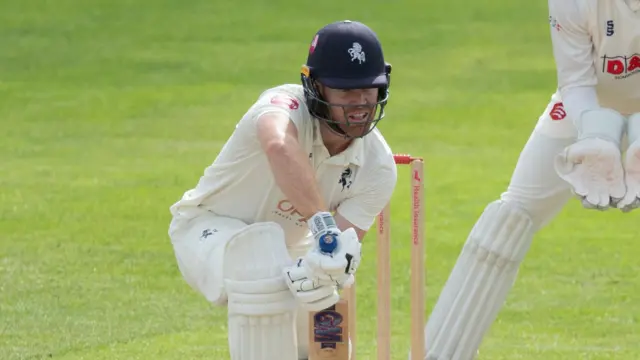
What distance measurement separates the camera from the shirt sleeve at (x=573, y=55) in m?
4.10

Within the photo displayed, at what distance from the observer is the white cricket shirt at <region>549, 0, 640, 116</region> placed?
13.4ft

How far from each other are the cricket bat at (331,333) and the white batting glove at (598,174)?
2.43 feet

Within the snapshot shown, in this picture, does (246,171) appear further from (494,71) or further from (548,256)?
(494,71)

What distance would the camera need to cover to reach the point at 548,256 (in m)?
6.55

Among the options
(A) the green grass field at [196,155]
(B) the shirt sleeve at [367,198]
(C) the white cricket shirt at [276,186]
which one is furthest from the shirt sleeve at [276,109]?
(A) the green grass field at [196,155]

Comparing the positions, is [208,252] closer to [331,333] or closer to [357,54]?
[331,333]

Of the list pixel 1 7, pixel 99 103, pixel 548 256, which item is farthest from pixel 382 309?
pixel 1 7

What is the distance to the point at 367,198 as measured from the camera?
395 cm

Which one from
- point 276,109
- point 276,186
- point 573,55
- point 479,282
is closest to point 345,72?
point 276,109

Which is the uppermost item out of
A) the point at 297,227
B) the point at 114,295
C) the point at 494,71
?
the point at 297,227

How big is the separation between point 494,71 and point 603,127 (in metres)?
6.84

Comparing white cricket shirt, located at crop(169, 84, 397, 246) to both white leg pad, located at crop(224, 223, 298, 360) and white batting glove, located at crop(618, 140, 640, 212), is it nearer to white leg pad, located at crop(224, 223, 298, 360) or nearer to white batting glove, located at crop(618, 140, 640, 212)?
white leg pad, located at crop(224, 223, 298, 360)

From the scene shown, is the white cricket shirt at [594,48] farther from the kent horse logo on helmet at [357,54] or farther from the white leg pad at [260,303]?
the white leg pad at [260,303]

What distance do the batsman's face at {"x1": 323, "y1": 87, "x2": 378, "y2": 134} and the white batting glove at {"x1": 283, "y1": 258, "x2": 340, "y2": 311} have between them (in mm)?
457
